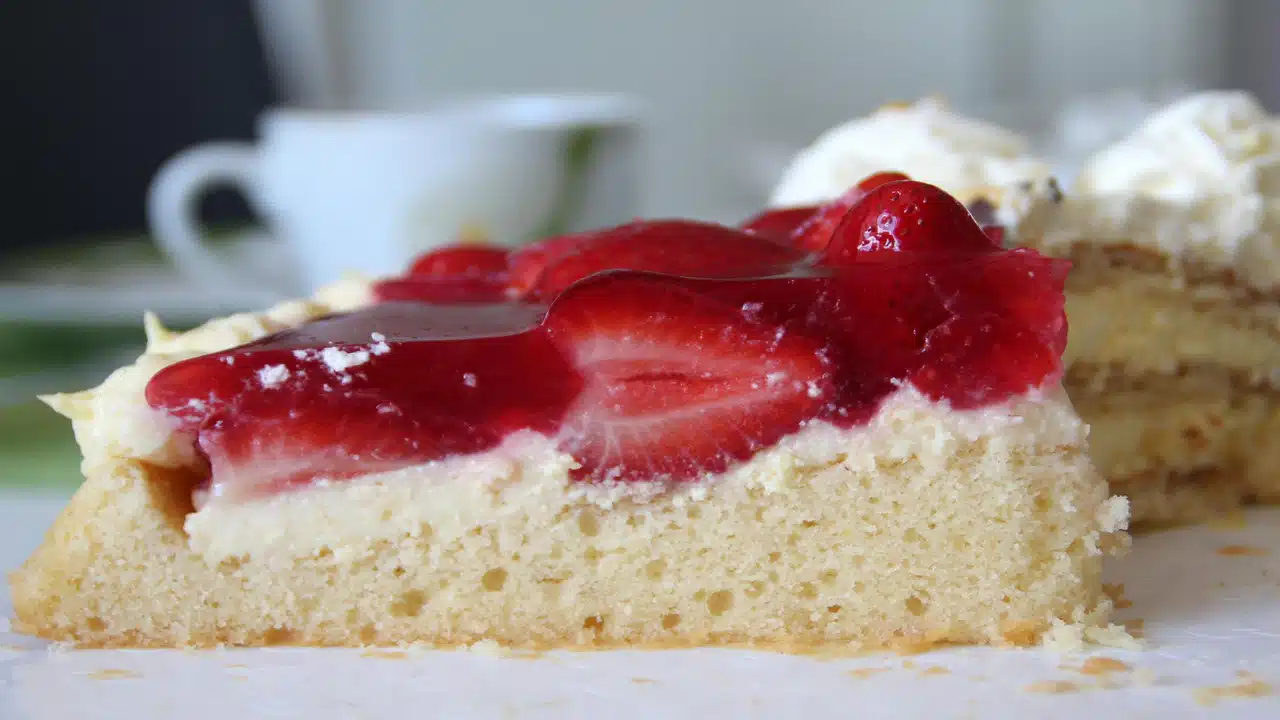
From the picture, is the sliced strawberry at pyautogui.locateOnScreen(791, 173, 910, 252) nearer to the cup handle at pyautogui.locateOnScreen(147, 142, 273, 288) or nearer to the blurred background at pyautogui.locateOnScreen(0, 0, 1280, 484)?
the blurred background at pyautogui.locateOnScreen(0, 0, 1280, 484)

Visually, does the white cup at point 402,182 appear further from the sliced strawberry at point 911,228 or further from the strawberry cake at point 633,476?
the sliced strawberry at point 911,228

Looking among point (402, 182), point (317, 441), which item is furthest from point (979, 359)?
point (402, 182)

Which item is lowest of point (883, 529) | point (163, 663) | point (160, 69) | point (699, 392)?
point (163, 663)

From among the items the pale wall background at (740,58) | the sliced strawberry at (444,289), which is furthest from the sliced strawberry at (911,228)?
the pale wall background at (740,58)

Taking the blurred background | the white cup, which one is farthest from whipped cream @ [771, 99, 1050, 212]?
the blurred background

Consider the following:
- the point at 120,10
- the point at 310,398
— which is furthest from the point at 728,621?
the point at 120,10

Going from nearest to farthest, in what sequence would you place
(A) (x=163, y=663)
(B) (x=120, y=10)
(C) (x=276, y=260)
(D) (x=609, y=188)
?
(A) (x=163, y=663)
(D) (x=609, y=188)
(C) (x=276, y=260)
(B) (x=120, y=10)

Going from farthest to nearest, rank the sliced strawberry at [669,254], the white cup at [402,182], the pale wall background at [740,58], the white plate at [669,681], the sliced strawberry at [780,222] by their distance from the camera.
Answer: the pale wall background at [740,58] < the white cup at [402,182] < the sliced strawberry at [780,222] < the sliced strawberry at [669,254] < the white plate at [669,681]

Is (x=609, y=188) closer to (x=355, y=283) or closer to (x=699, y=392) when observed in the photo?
(x=355, y=283)
